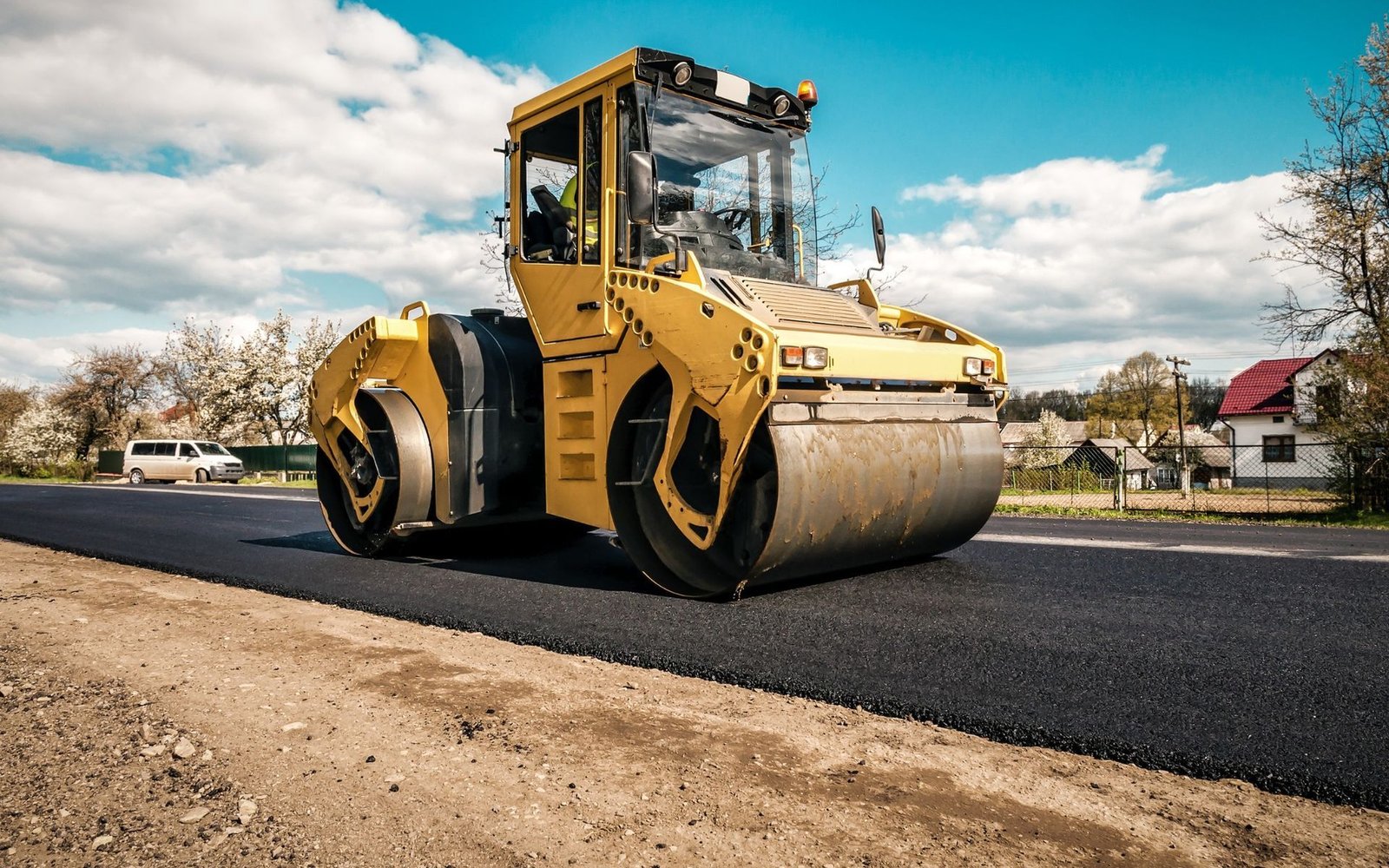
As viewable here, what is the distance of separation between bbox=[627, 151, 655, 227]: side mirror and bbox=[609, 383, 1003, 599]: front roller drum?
110 centimetres

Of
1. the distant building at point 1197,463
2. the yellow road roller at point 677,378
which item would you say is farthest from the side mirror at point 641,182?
the distant building at point 1197,463

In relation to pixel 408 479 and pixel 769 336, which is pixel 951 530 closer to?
pixel 769 336

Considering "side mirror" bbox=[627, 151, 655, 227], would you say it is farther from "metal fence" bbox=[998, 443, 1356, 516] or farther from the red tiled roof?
the red tiled roof

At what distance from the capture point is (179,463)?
31.2 meters

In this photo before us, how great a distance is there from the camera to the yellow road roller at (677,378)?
486 centimetres

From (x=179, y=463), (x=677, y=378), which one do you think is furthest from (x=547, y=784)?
(x=179, y=463)

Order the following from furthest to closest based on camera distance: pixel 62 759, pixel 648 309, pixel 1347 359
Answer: pixel 1347 359 → pixel 648 309 → pixel 62 759

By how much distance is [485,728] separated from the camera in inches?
125

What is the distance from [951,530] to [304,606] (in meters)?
4.06

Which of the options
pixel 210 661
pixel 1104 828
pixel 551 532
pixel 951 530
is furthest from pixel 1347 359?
pixel 210 661

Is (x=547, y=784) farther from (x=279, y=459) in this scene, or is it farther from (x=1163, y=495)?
(x=279, y=459)

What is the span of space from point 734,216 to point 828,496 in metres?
2.26

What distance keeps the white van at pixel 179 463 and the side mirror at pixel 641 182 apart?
98.9 ft

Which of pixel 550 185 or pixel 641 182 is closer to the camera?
pixel 641 182
